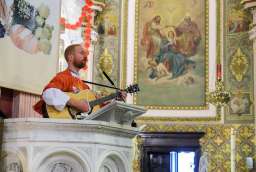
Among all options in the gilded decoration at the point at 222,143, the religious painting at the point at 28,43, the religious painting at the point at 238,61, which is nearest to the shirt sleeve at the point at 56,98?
the religious painting at the point at 28,43

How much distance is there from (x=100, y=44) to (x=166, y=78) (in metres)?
1.81

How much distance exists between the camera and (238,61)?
41.8 ft

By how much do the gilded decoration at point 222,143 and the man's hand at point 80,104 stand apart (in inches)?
314

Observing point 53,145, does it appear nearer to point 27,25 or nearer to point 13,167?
point 13,167

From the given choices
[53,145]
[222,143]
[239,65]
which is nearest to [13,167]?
[53,145]

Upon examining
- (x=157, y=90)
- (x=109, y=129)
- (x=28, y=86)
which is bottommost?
(x=109, y=129)

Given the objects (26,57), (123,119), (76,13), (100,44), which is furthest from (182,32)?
(123,119)

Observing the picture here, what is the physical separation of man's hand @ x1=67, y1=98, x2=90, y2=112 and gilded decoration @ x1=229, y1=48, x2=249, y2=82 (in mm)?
8537

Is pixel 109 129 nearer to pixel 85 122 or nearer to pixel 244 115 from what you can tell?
pixel 85 122

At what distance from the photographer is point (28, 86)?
6.13m

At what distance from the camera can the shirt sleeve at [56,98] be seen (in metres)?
4.52

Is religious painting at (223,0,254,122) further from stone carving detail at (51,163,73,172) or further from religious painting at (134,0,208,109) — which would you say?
stone carving detail at (51,163,73,172)

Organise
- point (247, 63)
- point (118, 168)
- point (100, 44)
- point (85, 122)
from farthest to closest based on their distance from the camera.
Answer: point (100, 44) → point (247, 63) → point (118, 168) → point (85, 122)

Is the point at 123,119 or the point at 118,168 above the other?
the point at 123,119
